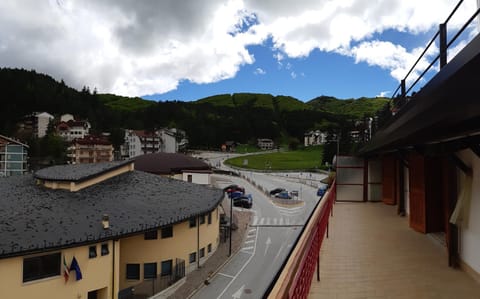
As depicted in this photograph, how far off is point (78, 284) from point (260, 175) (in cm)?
Result: 5484

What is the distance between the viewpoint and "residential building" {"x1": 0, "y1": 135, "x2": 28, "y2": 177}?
5088 cm

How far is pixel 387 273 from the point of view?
5.52 metres

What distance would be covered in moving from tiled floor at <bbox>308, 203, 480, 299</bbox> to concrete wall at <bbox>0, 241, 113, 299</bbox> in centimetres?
1010

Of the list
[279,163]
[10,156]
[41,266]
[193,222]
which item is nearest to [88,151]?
[10,156]

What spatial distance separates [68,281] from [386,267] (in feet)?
Result: 39.4

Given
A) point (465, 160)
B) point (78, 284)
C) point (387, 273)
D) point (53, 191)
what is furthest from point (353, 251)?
point (53, 191)

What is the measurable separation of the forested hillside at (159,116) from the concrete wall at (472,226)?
68.7 metres

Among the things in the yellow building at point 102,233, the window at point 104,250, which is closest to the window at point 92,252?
the yellow building at point 102,233

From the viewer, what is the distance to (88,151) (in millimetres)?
72000

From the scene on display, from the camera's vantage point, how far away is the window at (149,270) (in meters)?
16.9

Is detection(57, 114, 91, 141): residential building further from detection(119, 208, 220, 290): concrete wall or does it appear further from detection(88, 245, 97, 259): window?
detection(88, 245, 97, 259): window

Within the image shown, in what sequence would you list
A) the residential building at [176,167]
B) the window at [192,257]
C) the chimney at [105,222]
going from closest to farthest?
the chimney at [105,222]
the window at [192,257]
the residential building at [176,167]

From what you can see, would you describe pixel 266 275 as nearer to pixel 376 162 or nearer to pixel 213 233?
pixel 213 233

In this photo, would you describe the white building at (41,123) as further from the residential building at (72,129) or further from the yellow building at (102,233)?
the yellow building at (102,233)
